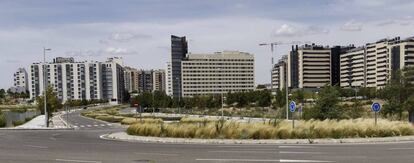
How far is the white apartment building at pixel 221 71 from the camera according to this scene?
152 m

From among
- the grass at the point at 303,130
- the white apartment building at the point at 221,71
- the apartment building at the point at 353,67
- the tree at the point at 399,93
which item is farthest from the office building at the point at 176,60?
the grass at the point at 303,130

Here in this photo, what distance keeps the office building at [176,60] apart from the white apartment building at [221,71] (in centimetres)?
568

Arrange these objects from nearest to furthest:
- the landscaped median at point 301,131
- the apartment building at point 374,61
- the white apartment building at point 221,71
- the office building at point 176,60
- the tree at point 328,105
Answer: the landscaped median at point 301,131
the tree at point 328,105
the white apartment building at point 221,71
the apartment building at point 374,61
the office building at point 176,60

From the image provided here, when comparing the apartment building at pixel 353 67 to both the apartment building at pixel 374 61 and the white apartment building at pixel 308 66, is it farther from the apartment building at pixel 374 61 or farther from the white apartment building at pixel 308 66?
the white apartment building at pixel 308 66

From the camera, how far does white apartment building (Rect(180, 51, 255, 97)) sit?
152 metres

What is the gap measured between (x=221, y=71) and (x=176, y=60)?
29.2m

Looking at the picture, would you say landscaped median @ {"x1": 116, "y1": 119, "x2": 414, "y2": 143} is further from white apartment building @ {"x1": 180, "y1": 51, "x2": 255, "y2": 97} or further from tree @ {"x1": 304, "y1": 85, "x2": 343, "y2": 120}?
white apartment building @ {"x1": 180, "y1": 51, "x2": 255, "y2": 97}

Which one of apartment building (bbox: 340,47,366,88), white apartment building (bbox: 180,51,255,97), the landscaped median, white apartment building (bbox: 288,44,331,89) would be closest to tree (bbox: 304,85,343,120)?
the landscaped median

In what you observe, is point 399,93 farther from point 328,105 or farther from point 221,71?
point 221,71

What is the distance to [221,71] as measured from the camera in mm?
150875

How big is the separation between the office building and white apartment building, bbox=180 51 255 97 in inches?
224

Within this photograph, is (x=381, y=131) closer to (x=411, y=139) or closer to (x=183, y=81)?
(x=411, y=139)

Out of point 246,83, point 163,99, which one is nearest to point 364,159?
point 163,99

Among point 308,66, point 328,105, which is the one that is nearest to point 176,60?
point 308,66
